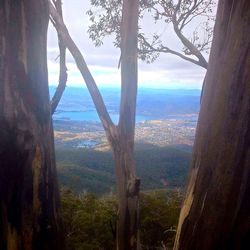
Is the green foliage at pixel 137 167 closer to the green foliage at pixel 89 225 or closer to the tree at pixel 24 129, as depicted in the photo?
the green foliage at pixel 89 225

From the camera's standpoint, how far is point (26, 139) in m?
1.26

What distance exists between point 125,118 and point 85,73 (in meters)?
0.61

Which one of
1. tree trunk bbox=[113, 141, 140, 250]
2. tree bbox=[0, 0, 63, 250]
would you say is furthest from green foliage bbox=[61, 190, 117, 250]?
tree bbox=[0, 0, 63, 250]

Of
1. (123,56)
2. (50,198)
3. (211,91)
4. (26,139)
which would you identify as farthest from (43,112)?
(123,56)

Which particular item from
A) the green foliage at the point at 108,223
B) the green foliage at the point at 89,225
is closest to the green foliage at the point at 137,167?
the green foliage at the point at 89,225

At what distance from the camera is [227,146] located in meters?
1.02

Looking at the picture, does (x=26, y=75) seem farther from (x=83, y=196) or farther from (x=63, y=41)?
(x=83, y=196)

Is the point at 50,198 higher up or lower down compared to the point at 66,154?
higher up

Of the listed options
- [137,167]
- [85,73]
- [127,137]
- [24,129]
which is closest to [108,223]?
[127,137]

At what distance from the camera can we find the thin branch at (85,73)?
3.96 meters

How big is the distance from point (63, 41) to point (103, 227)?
4.21 meters

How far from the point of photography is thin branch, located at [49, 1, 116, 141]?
156 inches

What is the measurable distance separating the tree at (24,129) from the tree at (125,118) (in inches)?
99.5

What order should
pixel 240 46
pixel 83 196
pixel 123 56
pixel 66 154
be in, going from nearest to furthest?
pixel 240 46 < pixel 123 56 < pixel 83 196 < pixel 66 154
